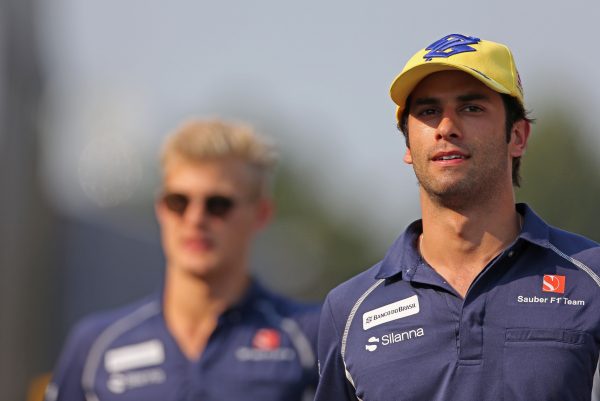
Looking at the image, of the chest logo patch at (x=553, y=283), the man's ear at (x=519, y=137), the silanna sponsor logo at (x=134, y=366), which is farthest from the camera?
the silanna sponsor logo at (x=134, y=366)

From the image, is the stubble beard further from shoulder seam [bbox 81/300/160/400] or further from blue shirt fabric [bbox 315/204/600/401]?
shoulder seam [bbox 81/300/160/400]

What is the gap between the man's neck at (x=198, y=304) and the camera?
8.14 meters

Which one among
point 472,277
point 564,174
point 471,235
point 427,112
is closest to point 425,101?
point 427,112

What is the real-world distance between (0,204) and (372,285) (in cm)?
520

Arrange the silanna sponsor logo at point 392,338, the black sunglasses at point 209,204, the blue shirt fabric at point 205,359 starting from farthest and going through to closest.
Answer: the black sunglasses at point 209,204 → the blue shirt fabric at point 205,359 → the silanna sponsor logo at point 392,338

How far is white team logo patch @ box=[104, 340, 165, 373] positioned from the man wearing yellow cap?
2808 millimetres

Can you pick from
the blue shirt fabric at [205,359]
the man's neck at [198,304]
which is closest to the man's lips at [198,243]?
the man's neck at [198,304]

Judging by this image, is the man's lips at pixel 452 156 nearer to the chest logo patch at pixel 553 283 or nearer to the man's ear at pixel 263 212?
the chest logo patch at pixel 553 283

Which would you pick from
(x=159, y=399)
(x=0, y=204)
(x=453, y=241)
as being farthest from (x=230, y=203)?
(x=453, y=241)

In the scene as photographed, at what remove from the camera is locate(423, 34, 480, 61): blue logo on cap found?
520 cm

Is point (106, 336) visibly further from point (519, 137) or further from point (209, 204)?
point (519, 137)

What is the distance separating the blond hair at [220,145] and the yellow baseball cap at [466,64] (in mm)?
3008

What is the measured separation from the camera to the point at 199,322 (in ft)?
26.9

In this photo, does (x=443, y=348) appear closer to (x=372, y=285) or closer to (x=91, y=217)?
(x=372, y=285)
